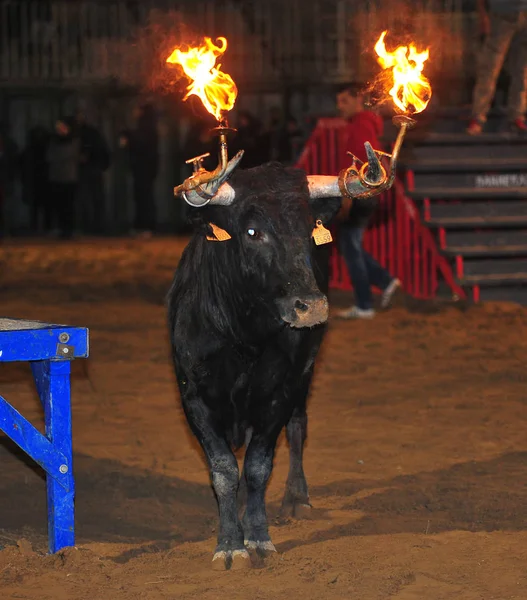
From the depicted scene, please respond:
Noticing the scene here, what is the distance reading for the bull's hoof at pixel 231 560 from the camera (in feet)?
16.6

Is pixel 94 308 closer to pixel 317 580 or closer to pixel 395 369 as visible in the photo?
pixel 395 369

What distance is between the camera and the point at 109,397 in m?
8.59

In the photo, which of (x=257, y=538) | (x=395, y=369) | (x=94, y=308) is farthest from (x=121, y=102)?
(x=257, y=538)

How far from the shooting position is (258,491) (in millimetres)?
5434

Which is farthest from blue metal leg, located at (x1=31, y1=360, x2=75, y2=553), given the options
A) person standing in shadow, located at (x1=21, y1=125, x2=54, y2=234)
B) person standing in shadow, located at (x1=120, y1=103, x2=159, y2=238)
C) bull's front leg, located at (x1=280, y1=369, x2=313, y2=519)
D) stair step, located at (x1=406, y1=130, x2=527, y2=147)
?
person standing in shadow, located at (x1=21, y1=125, x2=54, y2=234)

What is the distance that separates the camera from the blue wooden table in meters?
4.96

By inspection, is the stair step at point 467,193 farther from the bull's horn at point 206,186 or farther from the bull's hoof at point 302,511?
the bull's horn at point 206,186

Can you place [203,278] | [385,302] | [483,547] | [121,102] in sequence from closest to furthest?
1. [483,547]
2. [203,278]
3. [385,302]
4. [121,102]

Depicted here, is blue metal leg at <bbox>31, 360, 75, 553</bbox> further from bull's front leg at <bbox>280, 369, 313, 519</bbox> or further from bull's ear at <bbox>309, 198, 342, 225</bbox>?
bull's ear at <bbox>309, 198, 342, 225</bbox>

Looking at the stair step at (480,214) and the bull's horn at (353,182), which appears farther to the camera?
the stair step at (480,214)

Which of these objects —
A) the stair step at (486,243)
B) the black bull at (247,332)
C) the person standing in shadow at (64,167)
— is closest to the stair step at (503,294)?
the stair step at (486,243)

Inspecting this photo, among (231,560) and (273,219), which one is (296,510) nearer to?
(231,560)

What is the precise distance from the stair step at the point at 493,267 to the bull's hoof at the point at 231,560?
26.5 feet

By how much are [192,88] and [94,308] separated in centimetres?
720
